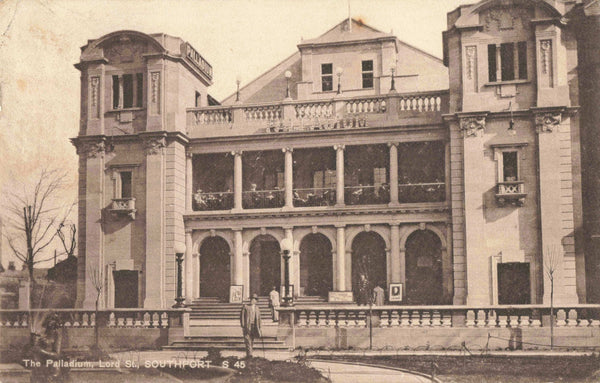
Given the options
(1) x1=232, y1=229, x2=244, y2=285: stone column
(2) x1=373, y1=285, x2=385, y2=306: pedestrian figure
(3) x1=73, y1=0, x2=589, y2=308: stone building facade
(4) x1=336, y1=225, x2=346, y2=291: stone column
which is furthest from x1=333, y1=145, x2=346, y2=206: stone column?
(1) x1=232, y1=229, x2=244, y2=285: stone column

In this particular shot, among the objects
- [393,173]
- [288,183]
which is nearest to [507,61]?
[393,173]

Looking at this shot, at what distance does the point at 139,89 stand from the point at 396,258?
11776mm

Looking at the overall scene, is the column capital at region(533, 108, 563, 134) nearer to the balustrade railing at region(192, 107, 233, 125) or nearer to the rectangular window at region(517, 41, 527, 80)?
the rectangular window at region(517, 41, 527, 80)

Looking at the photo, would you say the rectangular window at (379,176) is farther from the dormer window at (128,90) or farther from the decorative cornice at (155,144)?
the dormer window at (128,90)

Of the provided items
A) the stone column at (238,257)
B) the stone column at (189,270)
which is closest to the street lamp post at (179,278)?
the stone column at (189,270)

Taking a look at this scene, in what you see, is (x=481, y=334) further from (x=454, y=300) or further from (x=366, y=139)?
(x=366, y=139)

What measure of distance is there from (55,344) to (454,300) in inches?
547

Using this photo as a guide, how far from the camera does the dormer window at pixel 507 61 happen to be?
27141 millimetres

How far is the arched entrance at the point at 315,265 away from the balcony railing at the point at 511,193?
7364 millimetres

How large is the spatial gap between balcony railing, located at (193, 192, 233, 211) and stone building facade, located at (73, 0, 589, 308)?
10 cm

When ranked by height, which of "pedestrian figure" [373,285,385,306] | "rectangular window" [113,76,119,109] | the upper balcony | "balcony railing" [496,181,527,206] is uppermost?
"rectangular window" [113,76,119,109]

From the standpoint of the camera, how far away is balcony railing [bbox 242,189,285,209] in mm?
30688

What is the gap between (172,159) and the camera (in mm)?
29406

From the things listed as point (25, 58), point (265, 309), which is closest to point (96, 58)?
point (25, 58)
